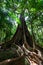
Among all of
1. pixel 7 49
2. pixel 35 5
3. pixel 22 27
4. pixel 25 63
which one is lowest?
pixel 25 63

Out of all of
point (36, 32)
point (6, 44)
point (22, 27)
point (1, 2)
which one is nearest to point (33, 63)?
point (6, 44)

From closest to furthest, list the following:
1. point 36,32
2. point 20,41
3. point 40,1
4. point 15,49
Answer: point 40,1
point 15,49
point 20,41
point 36,32

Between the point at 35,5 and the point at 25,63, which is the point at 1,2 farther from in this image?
the point at 25,63

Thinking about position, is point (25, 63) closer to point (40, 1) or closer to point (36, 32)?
point (40, 1)

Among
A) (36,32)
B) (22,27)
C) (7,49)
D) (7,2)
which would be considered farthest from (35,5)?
(36,32)

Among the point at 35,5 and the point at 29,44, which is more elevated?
the point at 35,5

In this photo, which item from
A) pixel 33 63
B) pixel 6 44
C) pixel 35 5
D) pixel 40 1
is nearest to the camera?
pixel 40 1

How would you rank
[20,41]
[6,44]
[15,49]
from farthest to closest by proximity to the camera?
1. [20,41]
2. [6,44]
3. [15,49]

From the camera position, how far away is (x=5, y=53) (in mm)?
6152

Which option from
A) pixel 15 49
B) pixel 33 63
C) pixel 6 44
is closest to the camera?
pixel 33 63

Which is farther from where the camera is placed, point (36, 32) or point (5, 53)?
point (36, 32)

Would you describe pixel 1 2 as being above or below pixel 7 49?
above

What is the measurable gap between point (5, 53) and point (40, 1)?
2768 mm

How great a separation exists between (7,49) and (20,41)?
0.96 meters
